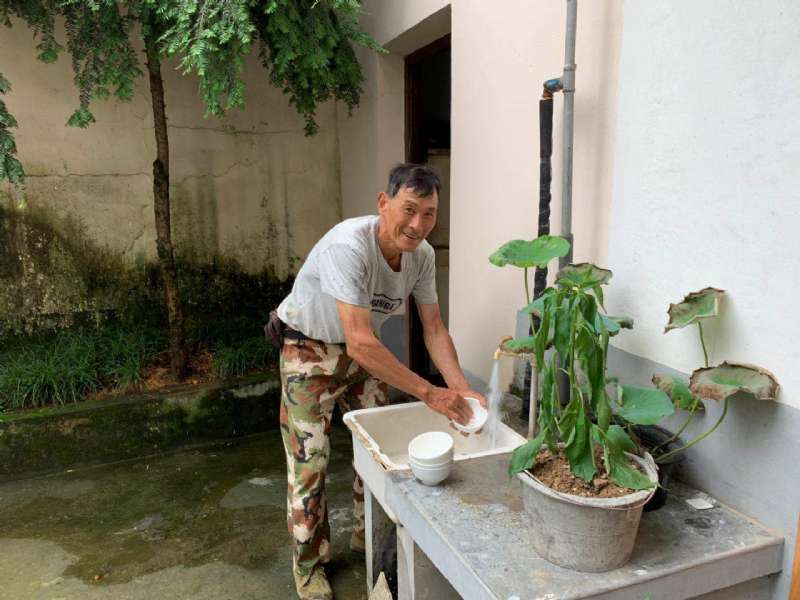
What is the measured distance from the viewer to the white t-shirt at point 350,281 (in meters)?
1.94

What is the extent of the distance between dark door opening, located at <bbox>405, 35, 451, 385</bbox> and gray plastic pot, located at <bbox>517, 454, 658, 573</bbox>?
8.77 feet

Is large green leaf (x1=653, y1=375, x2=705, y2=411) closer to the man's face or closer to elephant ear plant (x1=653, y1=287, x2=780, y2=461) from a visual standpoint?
elephant ear plant (x1=653, y1=287, x2=780, y2=461)

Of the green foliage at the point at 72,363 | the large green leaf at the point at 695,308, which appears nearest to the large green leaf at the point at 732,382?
the large green leaf at the point at 695,308

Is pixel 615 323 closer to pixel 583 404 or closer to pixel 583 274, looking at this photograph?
pixel 583 274

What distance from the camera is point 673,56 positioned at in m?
1.47

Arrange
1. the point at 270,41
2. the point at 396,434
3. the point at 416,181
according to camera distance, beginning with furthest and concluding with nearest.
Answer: the point at 270,41 → the point at 396,434 → the point at 416,181

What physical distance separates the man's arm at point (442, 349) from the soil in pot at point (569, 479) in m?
0.81

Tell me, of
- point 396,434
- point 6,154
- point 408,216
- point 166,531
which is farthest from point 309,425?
point 6,154

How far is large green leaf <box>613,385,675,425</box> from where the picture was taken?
1.34 meters

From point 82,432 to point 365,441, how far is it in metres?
2.40

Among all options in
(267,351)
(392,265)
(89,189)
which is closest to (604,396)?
(392,265)

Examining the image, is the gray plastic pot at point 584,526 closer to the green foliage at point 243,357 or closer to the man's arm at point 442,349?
the man's arm at point 442,349

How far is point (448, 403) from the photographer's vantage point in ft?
6.41

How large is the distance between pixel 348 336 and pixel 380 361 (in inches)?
5.3
